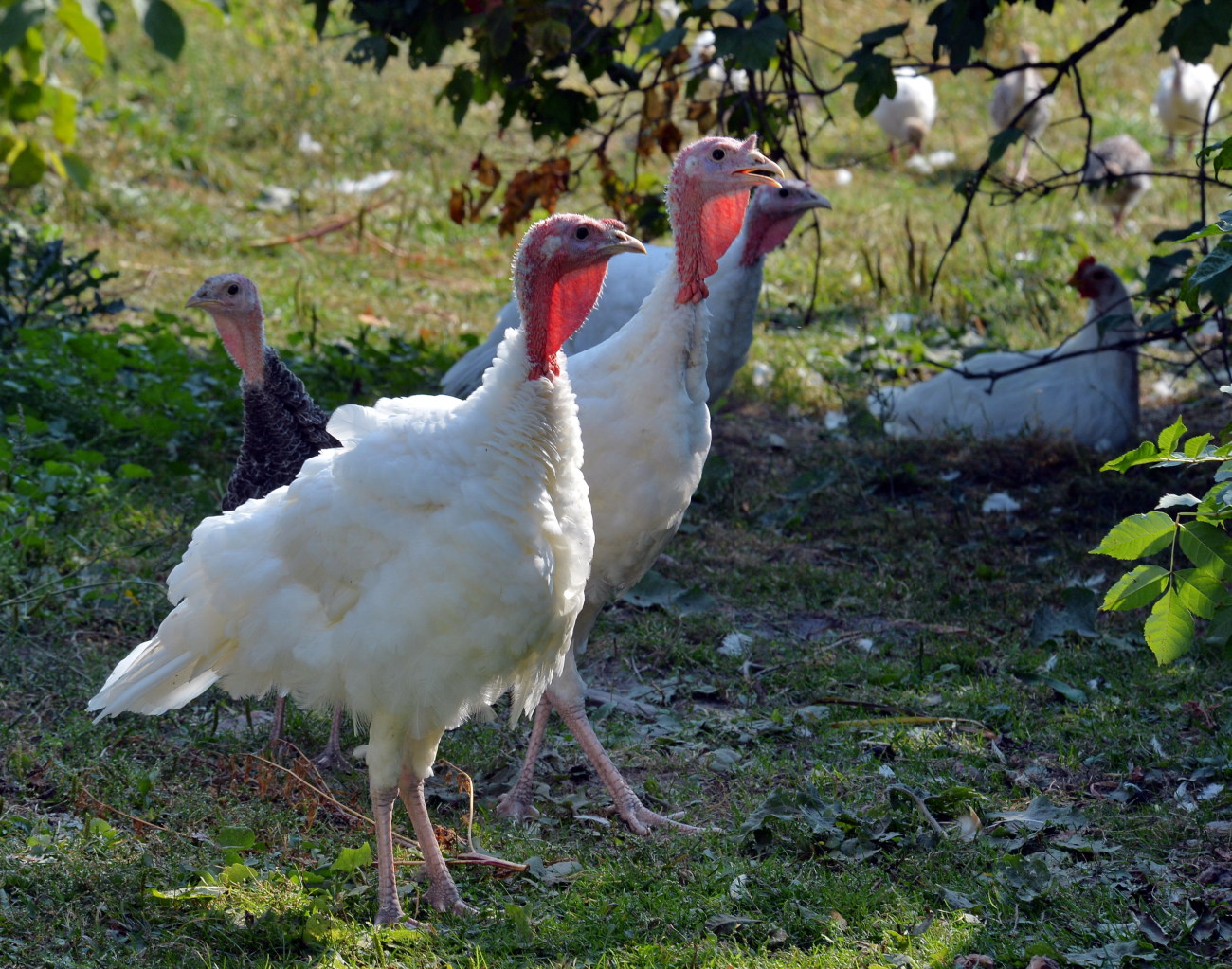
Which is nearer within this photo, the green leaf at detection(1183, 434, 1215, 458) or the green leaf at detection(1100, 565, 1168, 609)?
the green leaf at detection(1183, 434, 1215, 458)

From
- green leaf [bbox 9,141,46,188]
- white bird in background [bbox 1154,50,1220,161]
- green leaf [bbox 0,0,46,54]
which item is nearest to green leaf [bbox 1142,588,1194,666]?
green leaf [bbox 0,0,46,54]

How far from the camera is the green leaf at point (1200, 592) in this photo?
2.69 meters

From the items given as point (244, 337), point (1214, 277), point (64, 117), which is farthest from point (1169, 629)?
point (64, 117)

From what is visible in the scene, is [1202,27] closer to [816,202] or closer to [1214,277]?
[816,202]

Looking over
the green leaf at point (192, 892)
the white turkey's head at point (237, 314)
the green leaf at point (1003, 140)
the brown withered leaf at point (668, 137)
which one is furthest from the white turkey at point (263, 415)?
the brown withered leaf at point (668, 137)

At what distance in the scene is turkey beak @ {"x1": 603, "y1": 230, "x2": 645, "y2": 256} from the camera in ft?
10.4

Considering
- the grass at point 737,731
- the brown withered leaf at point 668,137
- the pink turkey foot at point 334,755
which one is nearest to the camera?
the grass at point 737,731

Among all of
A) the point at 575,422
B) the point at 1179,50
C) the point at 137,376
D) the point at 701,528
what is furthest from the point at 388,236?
the point at 575,422

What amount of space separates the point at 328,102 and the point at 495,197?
2.39 m

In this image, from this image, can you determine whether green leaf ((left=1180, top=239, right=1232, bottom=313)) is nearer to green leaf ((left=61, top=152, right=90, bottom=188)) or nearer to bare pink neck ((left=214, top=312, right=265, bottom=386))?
bare pink neck ((left=214, top=312, right=265, bottom=386))

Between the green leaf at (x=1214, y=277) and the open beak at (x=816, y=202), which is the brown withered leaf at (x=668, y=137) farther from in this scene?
the green leaf at (x=1214, y=277)

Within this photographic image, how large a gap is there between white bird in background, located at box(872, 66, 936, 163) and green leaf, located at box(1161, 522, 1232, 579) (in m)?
9.40

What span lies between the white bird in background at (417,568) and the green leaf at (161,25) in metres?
1.03

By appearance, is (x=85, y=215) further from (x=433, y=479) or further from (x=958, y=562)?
(x=433, y=479)
